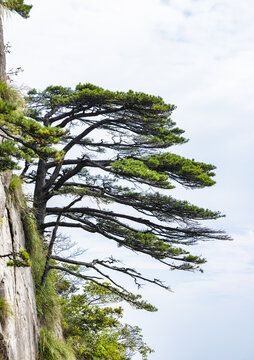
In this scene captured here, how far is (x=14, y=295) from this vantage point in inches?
341

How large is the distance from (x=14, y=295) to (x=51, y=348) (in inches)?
90.5

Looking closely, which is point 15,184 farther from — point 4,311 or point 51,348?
point 51,348

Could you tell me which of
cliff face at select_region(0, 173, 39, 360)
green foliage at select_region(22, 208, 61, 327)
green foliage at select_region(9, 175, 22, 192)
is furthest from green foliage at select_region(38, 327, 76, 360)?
green foliage at select_region(9, 175, 22, 192)

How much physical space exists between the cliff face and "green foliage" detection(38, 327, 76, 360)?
0.89 ft

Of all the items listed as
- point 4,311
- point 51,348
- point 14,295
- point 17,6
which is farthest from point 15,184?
point 17,6

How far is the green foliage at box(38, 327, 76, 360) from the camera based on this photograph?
32.9 ft

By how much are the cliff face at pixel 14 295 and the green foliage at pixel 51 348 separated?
0.89 feet

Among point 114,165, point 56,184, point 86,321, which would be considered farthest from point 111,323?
point 114,165

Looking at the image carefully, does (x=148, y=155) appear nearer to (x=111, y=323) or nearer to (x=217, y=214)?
(x=217, y=214)

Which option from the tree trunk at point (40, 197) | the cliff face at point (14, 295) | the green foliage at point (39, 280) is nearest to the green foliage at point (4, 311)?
the cliff face at point (14, 295)

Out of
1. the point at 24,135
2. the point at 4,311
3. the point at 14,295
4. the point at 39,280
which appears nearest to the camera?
the point at 24,135

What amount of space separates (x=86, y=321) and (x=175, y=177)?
5800 mm

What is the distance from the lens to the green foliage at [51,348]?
10.0 meters

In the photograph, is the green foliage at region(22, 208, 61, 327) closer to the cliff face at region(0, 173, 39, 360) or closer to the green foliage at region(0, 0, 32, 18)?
the cliff face at region(0, 173, 39, 360)
